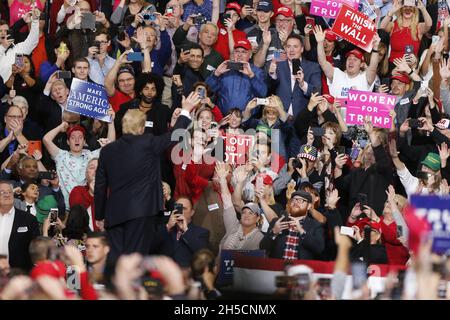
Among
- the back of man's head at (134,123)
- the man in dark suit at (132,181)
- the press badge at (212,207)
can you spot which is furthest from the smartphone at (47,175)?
the back of man's head at (134,123)

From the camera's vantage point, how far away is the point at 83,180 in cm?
1591

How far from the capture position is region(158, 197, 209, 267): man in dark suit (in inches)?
563

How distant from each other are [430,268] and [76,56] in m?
8.06

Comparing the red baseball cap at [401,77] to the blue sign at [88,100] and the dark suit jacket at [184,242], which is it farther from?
the dark suit jacket at [184,242]

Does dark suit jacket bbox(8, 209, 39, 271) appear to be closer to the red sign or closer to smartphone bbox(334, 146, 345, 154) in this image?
smartphone bbox(334, 146, 345, 154)

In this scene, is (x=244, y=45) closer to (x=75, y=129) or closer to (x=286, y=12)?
(x=286, y=12)

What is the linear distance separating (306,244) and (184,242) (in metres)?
1.16

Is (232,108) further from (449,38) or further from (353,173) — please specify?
(449,38)

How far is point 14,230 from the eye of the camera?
14.6 m

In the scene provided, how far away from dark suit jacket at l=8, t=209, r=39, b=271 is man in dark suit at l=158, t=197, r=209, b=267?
1.25 meters

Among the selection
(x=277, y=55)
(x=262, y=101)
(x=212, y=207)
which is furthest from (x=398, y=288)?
(x=277, y=55)

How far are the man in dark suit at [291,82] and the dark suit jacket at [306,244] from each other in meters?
3.00

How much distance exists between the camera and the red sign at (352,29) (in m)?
17.8
